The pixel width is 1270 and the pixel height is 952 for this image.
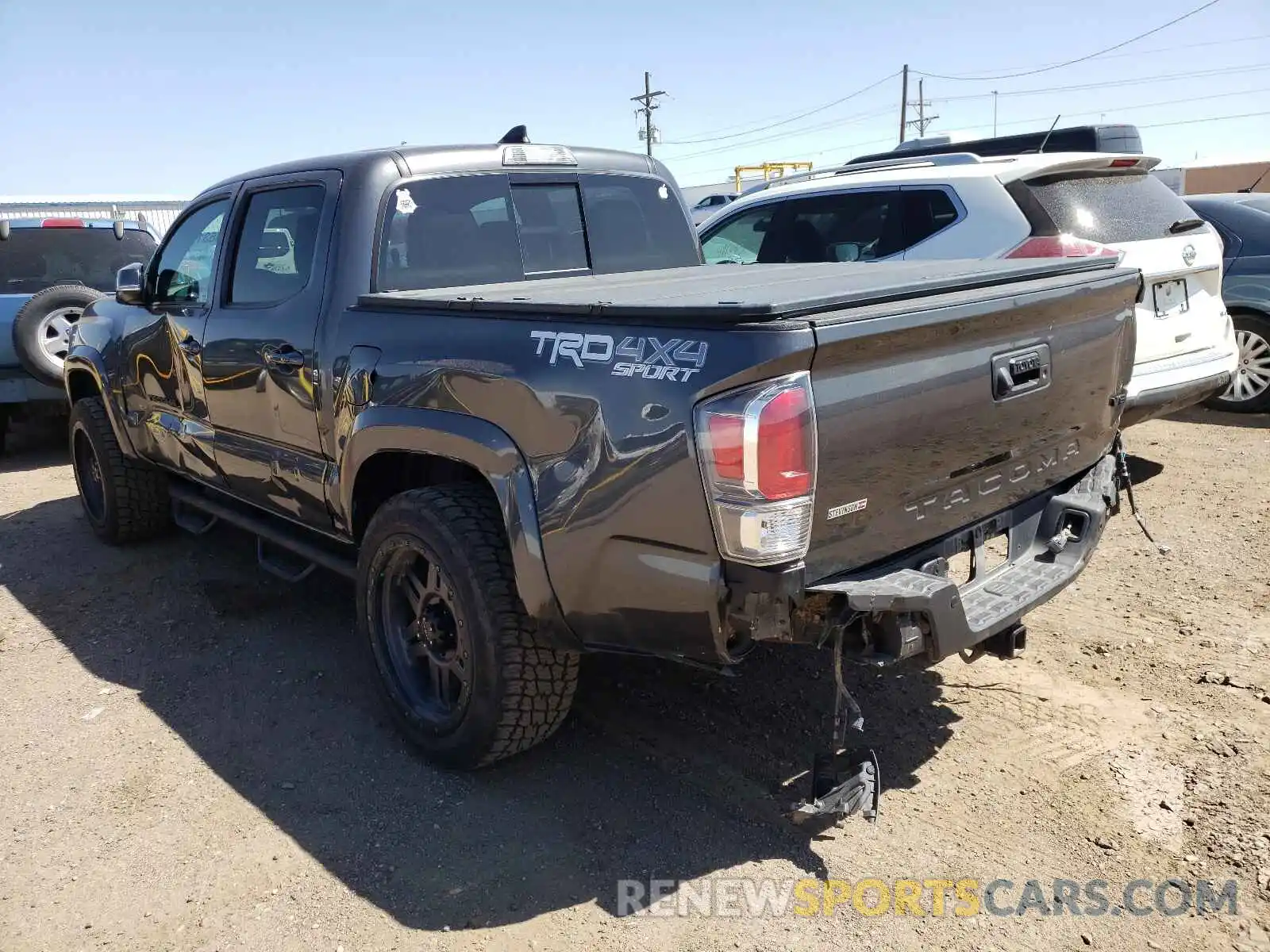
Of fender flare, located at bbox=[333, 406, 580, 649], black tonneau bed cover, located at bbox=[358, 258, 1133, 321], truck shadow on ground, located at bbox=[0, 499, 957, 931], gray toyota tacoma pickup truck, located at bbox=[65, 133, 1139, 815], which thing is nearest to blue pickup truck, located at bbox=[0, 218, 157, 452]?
truck shadow on ground, located at bbox=[0, 499, 957, 931]

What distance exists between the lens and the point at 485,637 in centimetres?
296

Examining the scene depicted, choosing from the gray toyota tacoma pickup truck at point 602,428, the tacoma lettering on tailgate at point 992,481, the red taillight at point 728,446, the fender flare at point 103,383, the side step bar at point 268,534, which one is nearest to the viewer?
the red taillight at point 728,446

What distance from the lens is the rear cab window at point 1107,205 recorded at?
525 cm

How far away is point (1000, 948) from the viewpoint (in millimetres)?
2406

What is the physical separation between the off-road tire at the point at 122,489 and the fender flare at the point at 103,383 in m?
0.09

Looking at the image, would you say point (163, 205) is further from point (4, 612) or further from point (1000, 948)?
point (1000, 948)

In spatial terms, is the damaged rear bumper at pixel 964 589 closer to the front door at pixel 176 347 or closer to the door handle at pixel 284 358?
the door handle at pixel 284 358

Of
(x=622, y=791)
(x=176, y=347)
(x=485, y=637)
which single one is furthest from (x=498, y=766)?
(x=176, y=347)

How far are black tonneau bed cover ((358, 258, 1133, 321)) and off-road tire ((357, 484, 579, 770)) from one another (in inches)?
25.7

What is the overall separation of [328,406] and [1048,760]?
2731 mm

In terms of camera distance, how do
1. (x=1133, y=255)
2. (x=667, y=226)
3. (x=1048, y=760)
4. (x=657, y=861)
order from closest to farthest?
1. (x=657, y=861)
2. (x=1048, y=760)
3. (x=667, y=226)
4. (x=1133, y=255)

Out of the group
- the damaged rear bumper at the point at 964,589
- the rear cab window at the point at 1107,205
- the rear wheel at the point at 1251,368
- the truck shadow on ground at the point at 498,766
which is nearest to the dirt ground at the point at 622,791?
the truck shadow on ground at the point at 498,766

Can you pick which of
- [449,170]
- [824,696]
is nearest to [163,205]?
[449,170]

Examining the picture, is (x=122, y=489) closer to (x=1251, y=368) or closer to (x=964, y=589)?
(x=964, y=589)
